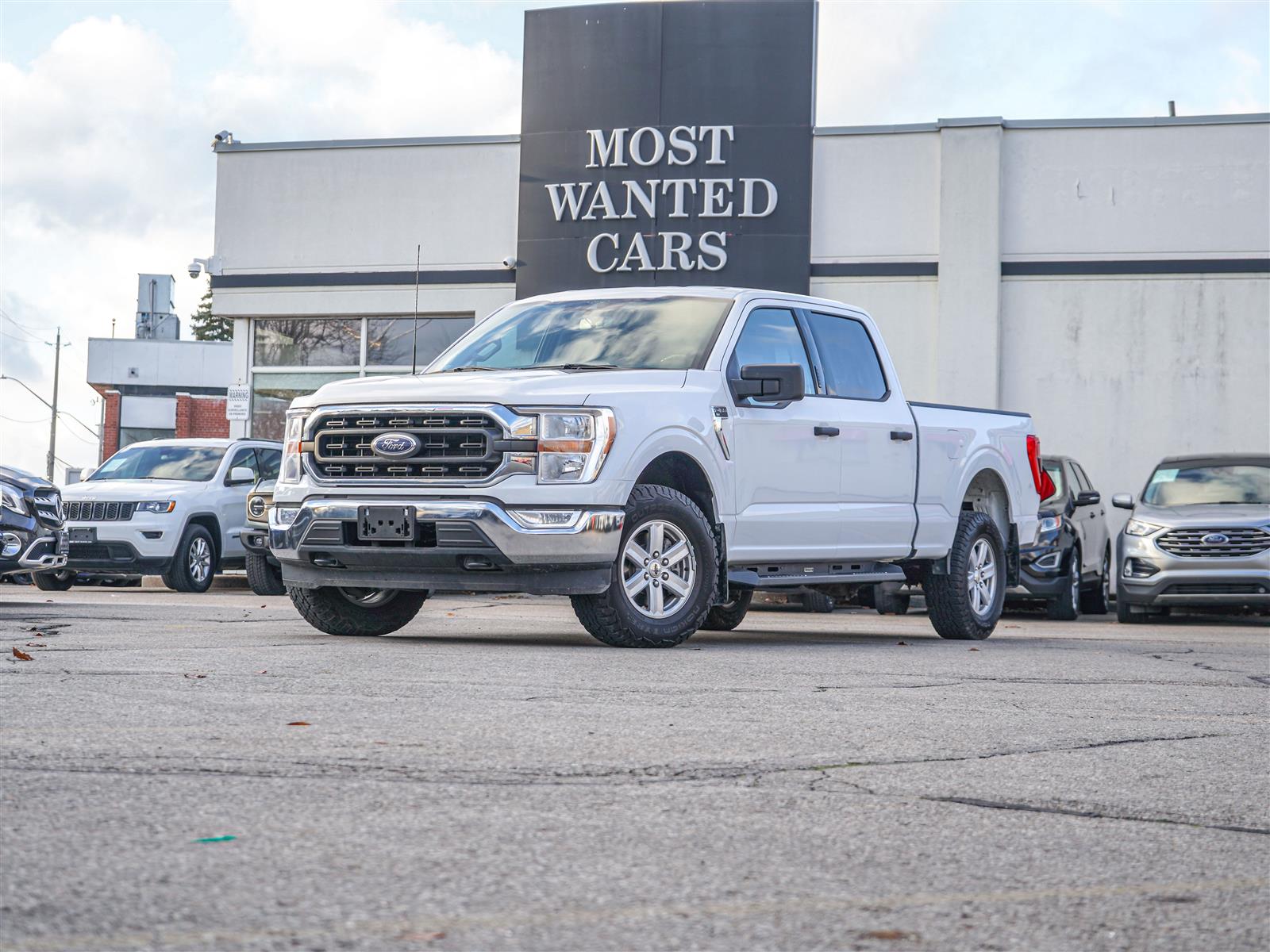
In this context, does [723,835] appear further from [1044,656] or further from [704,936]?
[1044,656]

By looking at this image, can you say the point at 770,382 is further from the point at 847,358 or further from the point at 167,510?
the point at 167,510

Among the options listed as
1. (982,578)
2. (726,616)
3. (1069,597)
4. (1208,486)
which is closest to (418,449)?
(726,616)

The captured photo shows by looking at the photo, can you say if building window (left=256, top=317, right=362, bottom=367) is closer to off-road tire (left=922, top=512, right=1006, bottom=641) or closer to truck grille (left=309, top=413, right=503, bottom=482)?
off-road tire (left=922, top=512, right=1006, bottom=641)

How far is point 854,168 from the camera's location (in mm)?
23547

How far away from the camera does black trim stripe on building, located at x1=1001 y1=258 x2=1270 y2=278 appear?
73.9 feet

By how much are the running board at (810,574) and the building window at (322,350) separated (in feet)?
48.7

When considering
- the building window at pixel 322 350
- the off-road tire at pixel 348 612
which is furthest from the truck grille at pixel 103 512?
the off-road tire at pixel 348 612

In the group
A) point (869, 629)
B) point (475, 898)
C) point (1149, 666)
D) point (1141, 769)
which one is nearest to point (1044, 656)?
point (1149, 666)

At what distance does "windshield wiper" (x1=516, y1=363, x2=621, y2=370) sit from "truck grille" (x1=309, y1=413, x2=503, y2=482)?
90 centimetres

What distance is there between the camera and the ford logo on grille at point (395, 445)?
348 inches

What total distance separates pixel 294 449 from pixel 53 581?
995 centimetres

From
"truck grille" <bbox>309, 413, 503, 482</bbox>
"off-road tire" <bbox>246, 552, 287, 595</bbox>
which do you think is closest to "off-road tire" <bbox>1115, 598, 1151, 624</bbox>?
"off-road tire" <bbox>246, 552, 287, 595</bbox>

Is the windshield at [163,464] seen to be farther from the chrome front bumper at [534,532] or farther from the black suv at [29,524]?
the chrome front bumper at [534,532]

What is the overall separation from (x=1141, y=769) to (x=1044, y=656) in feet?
14.7
